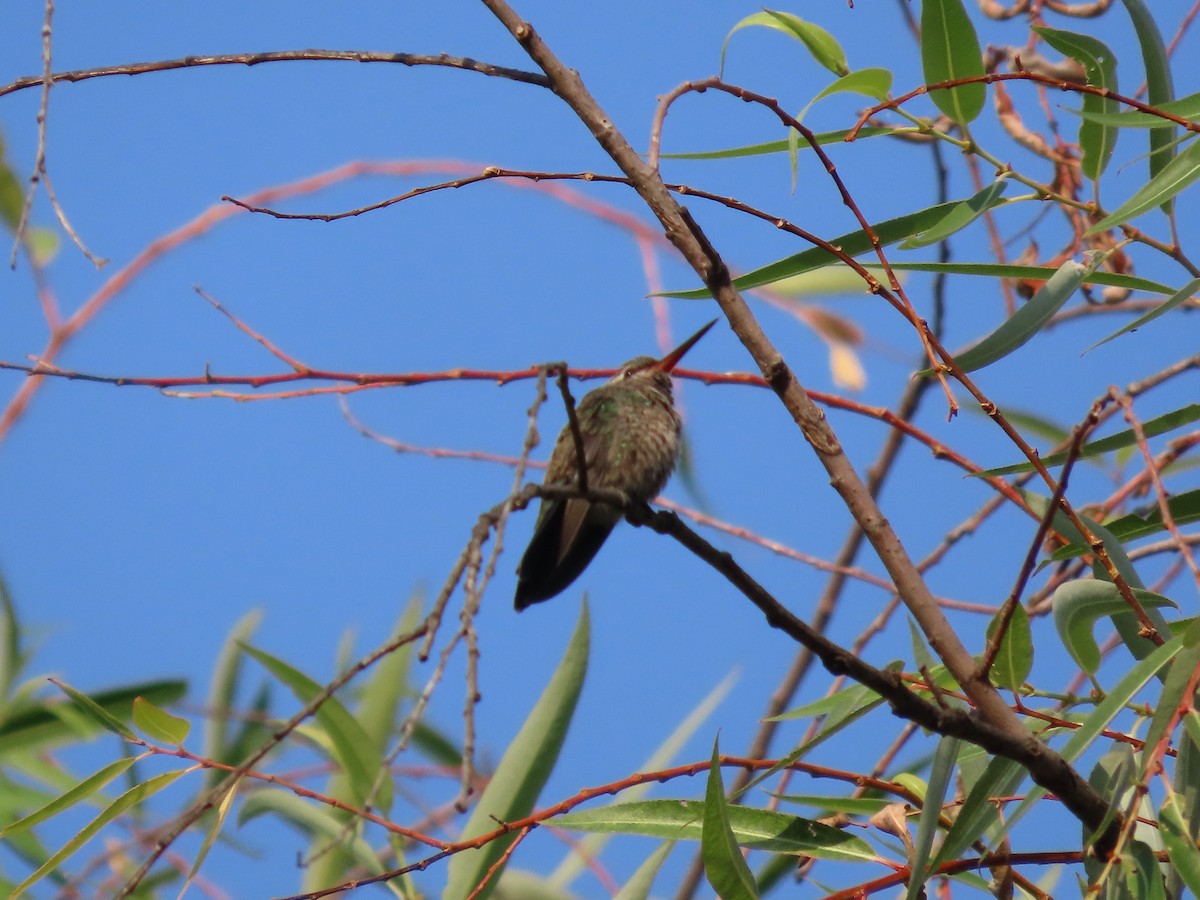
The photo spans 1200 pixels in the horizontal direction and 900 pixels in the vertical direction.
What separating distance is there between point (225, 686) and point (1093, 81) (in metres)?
2.49

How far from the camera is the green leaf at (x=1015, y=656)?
126 centimetres

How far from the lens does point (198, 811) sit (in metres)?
0.92

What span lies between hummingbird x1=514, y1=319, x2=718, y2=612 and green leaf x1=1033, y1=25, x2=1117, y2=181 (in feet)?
3.11

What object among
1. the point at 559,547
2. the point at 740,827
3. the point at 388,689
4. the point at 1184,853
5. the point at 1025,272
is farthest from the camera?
the point at 388,689

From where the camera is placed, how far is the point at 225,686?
123 inches

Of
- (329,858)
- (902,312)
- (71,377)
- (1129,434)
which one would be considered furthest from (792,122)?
(329,858)

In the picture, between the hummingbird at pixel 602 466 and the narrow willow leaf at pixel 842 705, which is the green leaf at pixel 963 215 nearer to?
the narrow willow leaf at pixel 842 705

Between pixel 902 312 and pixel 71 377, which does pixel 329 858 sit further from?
pixel 902 312

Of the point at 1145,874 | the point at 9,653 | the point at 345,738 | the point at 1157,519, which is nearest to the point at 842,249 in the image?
the point at 1157,519

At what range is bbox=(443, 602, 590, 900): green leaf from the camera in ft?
6.19

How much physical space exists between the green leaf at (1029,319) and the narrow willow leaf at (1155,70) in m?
0.16

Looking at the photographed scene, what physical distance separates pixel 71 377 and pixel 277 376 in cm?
38

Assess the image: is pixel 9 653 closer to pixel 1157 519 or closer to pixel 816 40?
pixel 816 40

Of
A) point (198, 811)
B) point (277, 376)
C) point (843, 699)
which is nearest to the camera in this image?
point (198, 811)
